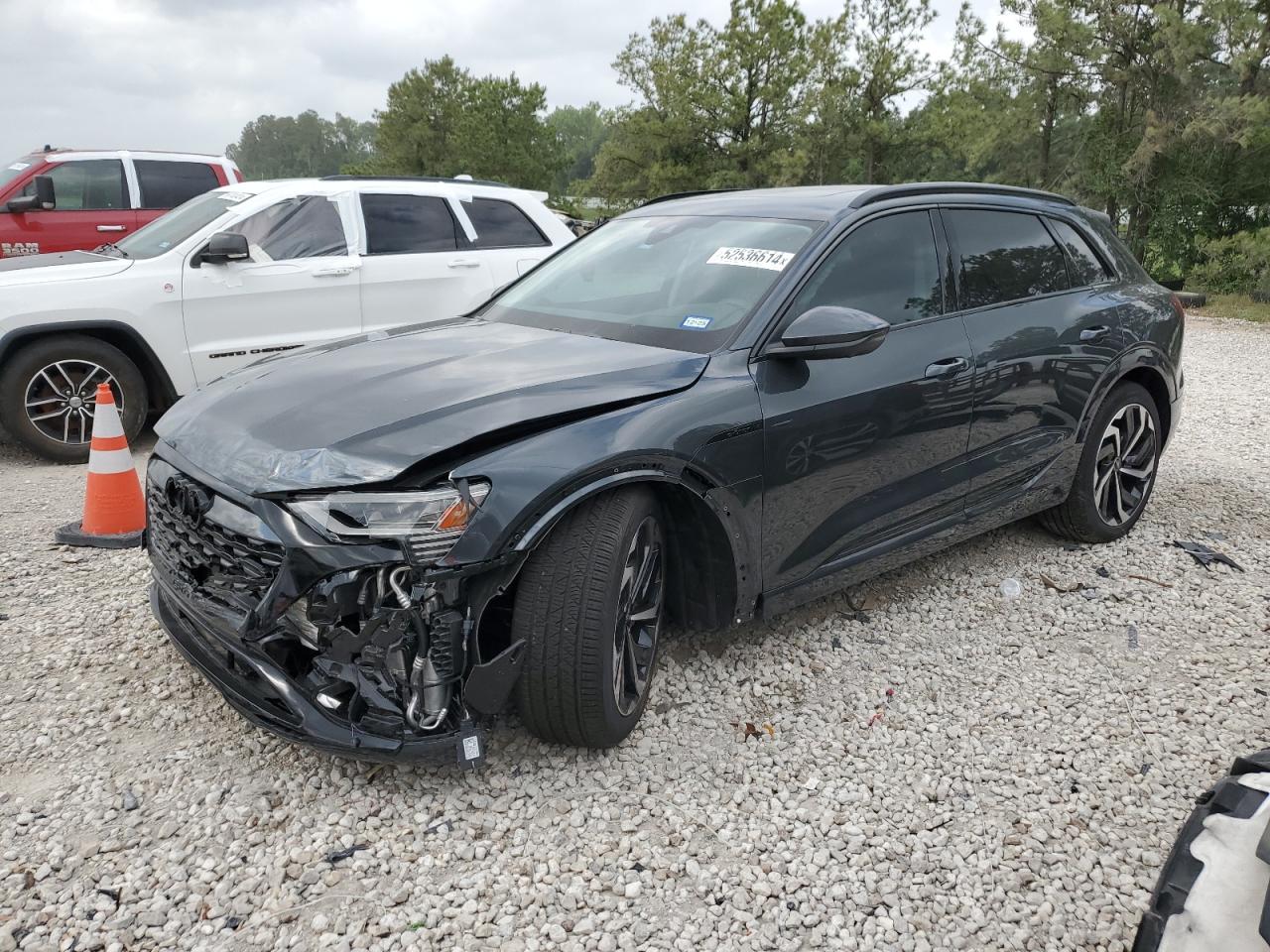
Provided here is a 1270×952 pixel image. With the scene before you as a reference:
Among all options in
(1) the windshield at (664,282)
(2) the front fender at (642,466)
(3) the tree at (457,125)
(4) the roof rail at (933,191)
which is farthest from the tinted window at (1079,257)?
(3) the tree at (457,125)

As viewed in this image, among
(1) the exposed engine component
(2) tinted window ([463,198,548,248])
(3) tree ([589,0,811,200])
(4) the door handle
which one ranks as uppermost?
(3) tree ([589,0,811,200])

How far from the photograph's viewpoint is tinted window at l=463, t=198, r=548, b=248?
7.33 metres

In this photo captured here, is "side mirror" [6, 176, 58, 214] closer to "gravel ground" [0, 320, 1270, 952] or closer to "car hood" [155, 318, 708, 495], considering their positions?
"gravel ground" [0, 320, 1270, 952]

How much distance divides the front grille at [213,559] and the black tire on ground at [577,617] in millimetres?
677

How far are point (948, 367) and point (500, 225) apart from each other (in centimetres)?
476

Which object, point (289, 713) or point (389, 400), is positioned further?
point (389, 400)

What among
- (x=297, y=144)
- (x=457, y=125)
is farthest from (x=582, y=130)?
(x=457, y=125)

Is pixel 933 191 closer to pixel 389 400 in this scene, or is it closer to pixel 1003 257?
pixel 1003 257

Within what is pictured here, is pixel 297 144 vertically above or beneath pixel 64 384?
above

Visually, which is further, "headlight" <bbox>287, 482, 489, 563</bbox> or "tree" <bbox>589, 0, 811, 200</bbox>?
"tree" <bbox>589, 0, 811, 200</bbox>

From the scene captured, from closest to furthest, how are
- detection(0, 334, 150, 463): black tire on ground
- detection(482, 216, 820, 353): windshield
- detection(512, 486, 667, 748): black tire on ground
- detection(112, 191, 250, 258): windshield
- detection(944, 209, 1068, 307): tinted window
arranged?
detection(512, 486, 667, 748): black tire on ground
detection(482, 216, 820, 353): windshield
detection(944, 209, 1068, 307): tinted window
detection(0, 334, 150, 463): black tire on ground
detection(112, 191, 250, 258): windshield

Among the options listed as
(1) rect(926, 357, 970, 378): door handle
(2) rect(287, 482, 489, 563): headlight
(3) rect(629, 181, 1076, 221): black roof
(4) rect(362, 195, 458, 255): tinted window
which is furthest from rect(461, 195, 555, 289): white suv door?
(2) rect(287, 482, 489, 563): headlight

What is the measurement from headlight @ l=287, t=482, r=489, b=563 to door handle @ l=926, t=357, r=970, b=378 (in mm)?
1947

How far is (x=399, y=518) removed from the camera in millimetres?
2350
